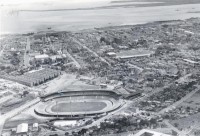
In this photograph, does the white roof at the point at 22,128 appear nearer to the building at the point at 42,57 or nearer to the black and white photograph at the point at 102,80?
the black and white photograph at the point at 102,80

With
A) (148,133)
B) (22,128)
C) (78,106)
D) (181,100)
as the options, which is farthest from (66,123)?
(181,100)

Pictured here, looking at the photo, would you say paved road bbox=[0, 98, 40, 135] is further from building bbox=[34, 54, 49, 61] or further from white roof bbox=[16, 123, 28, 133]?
building bbox=[34, 54, 49, 61]

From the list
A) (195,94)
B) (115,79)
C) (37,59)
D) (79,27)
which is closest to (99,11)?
(79,27)

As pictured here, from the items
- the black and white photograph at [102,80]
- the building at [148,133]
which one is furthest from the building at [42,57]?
the building at [148,133]

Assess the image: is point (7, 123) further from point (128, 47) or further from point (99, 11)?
point (99, 11)

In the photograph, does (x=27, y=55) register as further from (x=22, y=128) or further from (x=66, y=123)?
(x=22, y=128)

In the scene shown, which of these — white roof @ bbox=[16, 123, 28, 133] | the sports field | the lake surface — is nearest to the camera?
white roof @ bbox=[16, 123, 28, 133]

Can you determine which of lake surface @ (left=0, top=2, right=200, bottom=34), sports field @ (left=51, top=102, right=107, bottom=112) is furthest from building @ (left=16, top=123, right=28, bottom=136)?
lake surface @ (left=0, top=2, right=200, bottom=34)
